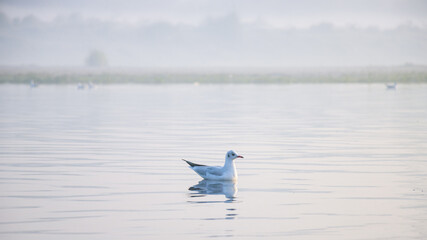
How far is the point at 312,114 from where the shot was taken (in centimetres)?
4181

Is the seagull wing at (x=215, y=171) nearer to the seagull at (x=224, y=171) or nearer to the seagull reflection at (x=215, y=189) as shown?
the seagull at (x=224, y=171)

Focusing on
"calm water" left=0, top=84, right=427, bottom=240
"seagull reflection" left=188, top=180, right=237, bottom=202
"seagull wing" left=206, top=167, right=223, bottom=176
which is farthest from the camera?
"seagull wing" left=206, top=167, right=223, bottom=176

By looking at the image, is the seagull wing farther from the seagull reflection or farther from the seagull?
the seagull reflection

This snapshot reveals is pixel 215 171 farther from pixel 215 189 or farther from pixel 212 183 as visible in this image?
pixel 215 189

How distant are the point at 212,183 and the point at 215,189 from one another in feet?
2.84

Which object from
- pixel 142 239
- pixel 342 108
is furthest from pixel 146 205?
pixel 342 108

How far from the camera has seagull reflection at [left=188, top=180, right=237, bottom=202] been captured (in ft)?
56.8

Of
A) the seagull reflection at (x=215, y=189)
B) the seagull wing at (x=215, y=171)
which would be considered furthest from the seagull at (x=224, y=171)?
the seagull reflection at (x=215, y=189)

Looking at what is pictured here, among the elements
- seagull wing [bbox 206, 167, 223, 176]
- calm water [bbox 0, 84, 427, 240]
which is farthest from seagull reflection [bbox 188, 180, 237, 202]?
seagull wing [bbox 206, 167, 223, 176]

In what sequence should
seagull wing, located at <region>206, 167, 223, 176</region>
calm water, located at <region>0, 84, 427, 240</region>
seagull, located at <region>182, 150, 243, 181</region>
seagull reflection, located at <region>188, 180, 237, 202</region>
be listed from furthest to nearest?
1. seagull wing, located at <region>206, 167, 223, 176</region>
2. seagull, located at <region>182, 150, 243, 181</region>
3. seagull reflection, located at <region>188, 180, 237, 202</region>
4. calm water, located at <region>0, 84, 427, 240</region>

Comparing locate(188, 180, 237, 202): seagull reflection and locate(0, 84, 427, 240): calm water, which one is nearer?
locate(0, 84, 427, 240): calm water

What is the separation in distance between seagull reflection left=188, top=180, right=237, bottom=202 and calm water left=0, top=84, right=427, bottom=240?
4 centimetres

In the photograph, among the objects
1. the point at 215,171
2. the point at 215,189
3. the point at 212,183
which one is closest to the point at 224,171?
the point at 215,171

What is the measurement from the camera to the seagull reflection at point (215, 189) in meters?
17.3
